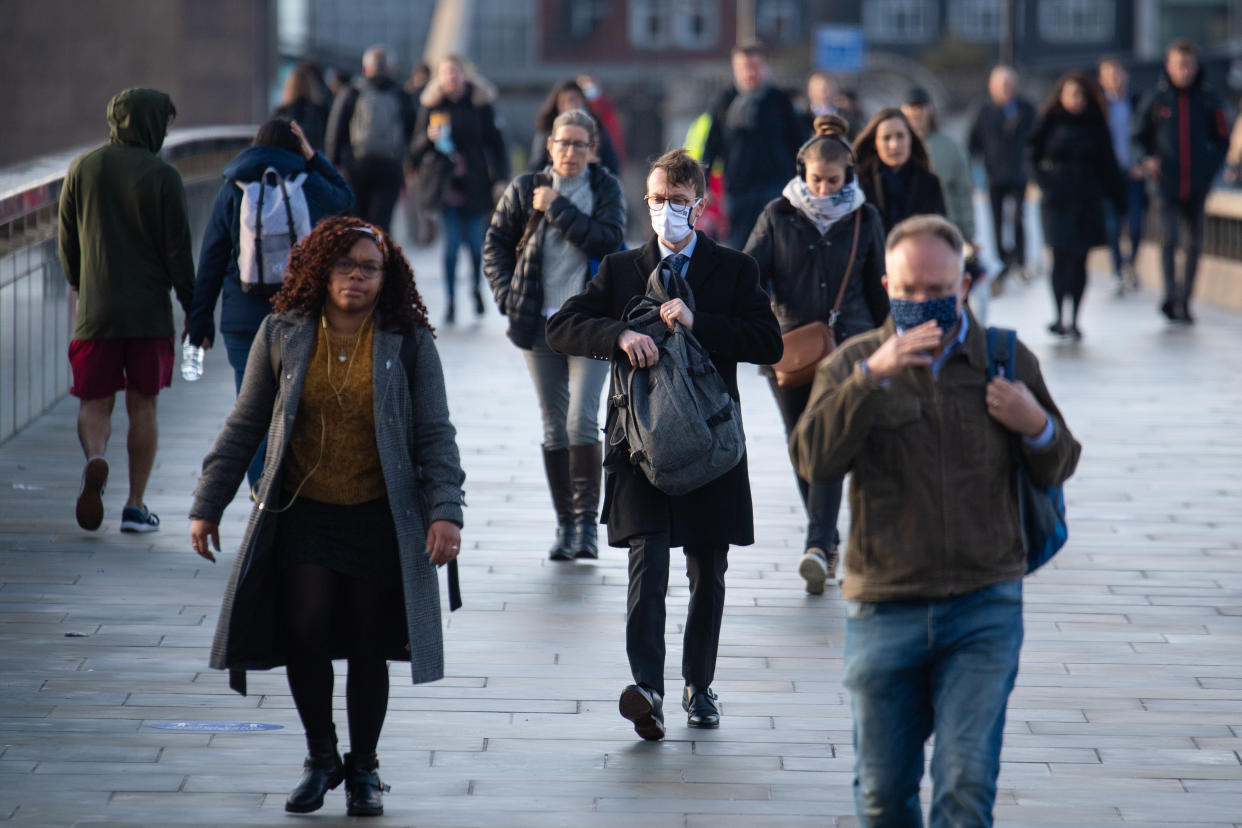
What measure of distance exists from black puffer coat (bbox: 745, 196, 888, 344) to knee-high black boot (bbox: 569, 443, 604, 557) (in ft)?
3.33

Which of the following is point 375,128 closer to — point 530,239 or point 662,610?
point 530,239

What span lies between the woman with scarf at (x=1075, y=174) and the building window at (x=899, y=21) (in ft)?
191

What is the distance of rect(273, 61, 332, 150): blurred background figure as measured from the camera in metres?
14.9

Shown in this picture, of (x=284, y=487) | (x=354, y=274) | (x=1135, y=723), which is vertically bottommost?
(x=1135, y=723)

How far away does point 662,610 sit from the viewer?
5.73 m

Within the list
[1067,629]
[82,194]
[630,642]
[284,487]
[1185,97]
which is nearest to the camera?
[284,487]

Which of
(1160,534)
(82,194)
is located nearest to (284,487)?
(82,194)

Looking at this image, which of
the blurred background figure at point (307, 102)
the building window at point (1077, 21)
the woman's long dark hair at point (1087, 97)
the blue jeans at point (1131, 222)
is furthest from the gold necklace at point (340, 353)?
the building window at point (1077, 21)

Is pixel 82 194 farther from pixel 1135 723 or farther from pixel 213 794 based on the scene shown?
pixel 1135 723

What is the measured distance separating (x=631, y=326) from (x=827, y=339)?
5.96ft

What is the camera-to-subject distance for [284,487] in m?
4.98

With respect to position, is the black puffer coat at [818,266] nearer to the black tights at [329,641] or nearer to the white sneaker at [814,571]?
the white sneaker at [814,571]

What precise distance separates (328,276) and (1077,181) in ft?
35.2

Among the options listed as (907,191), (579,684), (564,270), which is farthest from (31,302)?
(579,684)
